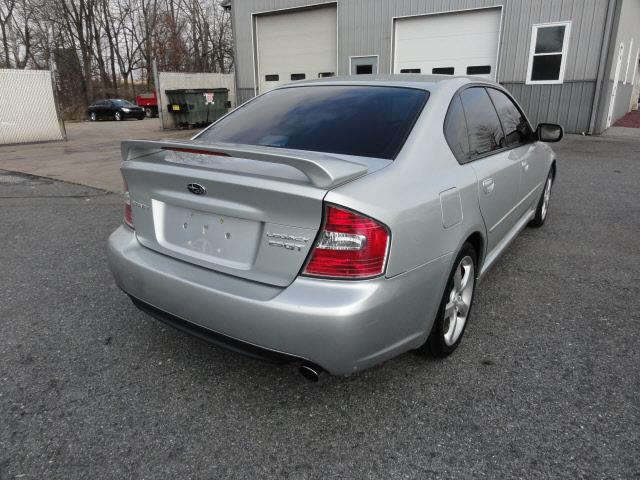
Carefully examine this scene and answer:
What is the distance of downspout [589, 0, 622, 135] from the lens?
38.0 ft

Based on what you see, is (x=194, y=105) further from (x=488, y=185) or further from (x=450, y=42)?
(x=488, y=185)

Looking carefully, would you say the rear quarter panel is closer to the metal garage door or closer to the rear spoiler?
the rear spoiler

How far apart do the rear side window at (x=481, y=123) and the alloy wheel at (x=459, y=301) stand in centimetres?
67

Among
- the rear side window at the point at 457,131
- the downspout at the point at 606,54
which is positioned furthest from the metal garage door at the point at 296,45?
the rear side window at the point at 457,131

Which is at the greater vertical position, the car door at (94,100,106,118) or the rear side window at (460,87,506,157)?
the rear side window at (460,87,506,157)

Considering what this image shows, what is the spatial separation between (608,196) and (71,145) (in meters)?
14.0

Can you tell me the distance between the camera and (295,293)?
193cm

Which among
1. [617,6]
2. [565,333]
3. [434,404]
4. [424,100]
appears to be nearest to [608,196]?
[565,333]

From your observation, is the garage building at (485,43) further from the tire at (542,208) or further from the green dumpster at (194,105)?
the tire at (542,208)

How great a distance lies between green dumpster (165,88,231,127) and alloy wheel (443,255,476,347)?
16307 mm

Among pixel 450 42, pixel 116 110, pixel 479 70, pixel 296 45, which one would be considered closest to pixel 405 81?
pixel 479 70

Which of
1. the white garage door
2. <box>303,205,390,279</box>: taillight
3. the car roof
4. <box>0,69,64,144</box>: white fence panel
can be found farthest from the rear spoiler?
<box>0,69,64,144</box>: white fence panel

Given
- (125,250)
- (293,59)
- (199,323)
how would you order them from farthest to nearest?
(293,59) < (125,250) < (199,323)

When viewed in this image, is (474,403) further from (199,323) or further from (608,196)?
(608,196)
